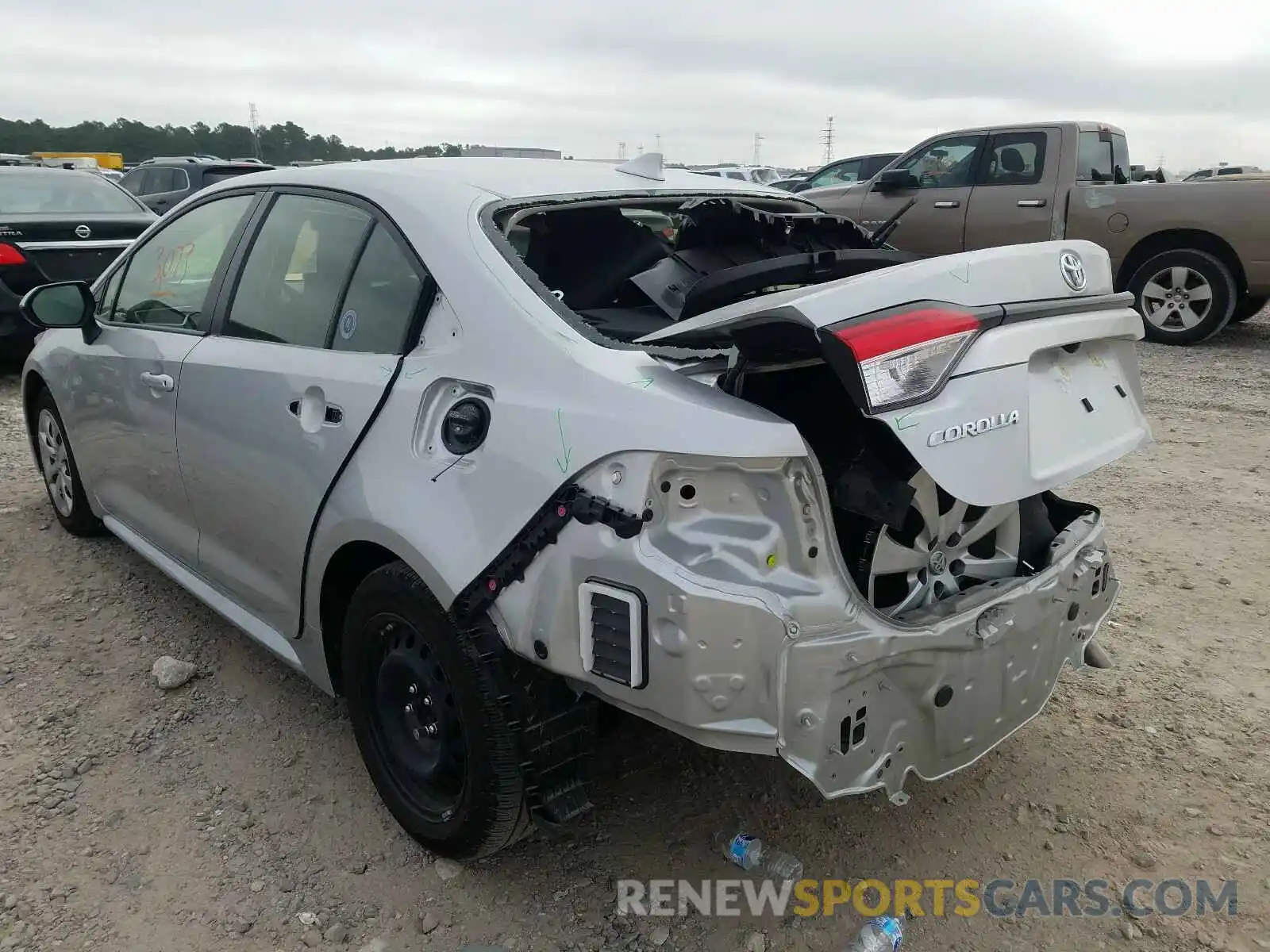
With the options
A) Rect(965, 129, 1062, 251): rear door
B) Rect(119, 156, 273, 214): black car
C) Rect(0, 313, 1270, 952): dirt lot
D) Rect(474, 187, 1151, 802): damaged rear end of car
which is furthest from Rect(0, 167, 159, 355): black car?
Rect(965, 129, 1062, 251): rear door

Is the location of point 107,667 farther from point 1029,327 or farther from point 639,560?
point 1029,327

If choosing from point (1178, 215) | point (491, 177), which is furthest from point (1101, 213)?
point (491, 177)

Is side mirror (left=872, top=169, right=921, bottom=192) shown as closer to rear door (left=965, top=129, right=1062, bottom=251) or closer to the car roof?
rear door (left=965, top=129, right=1062, bottom=251)

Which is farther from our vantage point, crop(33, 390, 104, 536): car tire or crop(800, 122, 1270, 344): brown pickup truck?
crop(800, 122, 1270, 344): brown pickup truck

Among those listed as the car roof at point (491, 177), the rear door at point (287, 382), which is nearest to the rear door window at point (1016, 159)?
the car roof at point (491, 177)

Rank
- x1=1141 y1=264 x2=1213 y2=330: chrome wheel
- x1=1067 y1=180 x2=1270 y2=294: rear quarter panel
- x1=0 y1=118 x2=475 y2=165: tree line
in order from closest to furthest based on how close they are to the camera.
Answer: x1=1067 y1=180 x2=1270 y2=294: rear quarter panel < x1=1141 y1=264 x2=1213 y2=330: chrome wheel < x1=0 y1=118 x2=475 y2=165: tree line

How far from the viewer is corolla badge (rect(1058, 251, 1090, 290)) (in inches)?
87.6

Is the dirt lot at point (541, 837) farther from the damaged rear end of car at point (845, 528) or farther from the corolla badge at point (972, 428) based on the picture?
the corolla badge at point (972, 428)

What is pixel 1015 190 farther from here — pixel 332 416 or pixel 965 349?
pixel 332 416

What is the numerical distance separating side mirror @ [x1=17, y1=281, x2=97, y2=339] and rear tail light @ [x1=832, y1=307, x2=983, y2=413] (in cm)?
305

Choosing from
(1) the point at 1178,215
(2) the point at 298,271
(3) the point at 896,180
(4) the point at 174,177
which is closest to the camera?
(2) the point at 298,271

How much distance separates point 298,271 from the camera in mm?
2789

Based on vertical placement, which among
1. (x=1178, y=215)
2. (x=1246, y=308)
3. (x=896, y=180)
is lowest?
(x=1246, y=308)

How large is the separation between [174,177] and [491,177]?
43.6 feet
